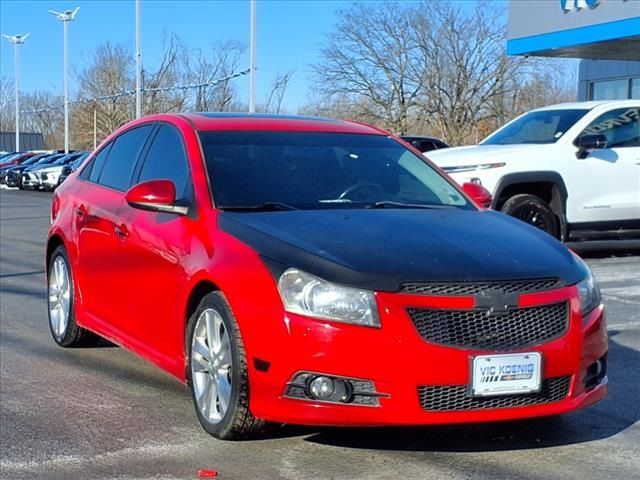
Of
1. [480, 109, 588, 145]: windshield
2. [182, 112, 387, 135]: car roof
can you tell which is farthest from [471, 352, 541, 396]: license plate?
[480, 109, 588, 145]: windshield

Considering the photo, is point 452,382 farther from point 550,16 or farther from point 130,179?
point 550,16

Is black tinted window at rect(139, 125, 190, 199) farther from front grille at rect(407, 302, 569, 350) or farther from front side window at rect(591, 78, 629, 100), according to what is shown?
front side window at rect(591, 78, 629, 100)

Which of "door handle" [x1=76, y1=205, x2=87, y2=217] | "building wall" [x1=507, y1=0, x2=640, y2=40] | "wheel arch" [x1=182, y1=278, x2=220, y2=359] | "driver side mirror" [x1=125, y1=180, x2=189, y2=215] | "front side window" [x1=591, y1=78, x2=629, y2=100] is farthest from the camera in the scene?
"front side window" [x1=591, y1=78, x2=629, y2=100]

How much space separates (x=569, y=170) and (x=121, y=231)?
7.03m

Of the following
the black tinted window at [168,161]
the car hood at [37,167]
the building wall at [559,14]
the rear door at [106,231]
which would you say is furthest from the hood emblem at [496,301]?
the car hood at [37,167]

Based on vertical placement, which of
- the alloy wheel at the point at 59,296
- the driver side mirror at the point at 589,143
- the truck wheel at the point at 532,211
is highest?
the driver side mirror at the point at 589,143

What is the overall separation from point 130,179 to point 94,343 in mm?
1497

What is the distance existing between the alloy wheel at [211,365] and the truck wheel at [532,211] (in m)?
7.07

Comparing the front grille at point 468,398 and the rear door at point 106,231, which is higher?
the rear door at point 106,231

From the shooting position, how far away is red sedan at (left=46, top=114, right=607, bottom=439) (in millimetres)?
4230

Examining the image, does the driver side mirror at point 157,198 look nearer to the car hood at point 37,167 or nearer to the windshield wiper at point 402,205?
the windshield wiper at point 402,205

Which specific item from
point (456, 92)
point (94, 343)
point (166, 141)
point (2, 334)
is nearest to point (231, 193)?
point (166, 141)

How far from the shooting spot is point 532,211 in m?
11.5

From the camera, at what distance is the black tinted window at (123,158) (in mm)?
6281
